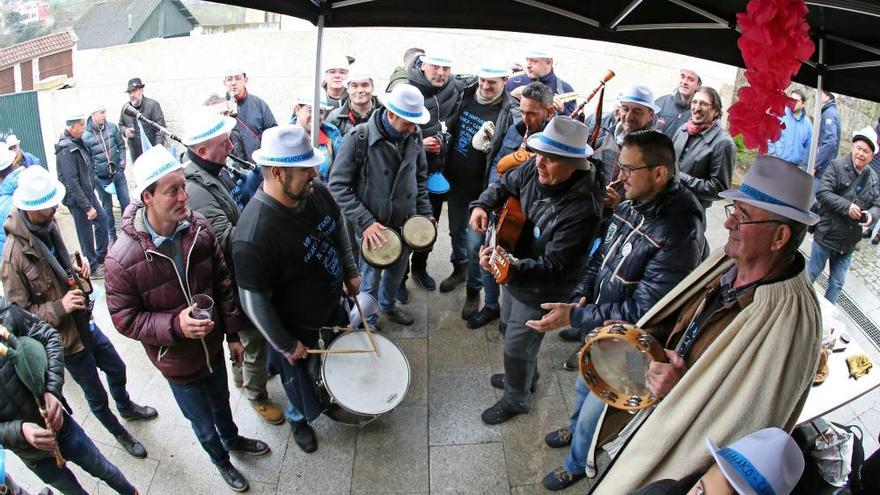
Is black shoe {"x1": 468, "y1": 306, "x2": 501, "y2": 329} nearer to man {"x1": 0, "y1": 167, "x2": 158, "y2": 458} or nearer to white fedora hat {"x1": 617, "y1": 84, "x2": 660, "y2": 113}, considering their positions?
white fedora hat {"x1": 617, "y1": 84, "x2": 660, "y2": 113}

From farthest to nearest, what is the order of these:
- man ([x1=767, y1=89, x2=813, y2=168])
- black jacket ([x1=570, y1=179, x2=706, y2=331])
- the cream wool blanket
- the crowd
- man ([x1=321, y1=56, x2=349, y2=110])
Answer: man ([x1=767, y1=89, x2=813, y2=168])
man ([x1=321, y1=56, x2=349, y2=110])
black jacket ([x1=570, y1=179, x2=706, y2=331])
the crowd
the cream wool blanket

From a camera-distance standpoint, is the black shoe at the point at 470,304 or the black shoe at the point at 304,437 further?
the black shoe at the point at 470,304

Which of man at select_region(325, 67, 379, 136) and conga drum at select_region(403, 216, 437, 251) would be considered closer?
conga drum at select_region(403, 216, 437, 251)

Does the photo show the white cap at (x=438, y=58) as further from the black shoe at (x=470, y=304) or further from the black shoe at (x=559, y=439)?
the black shoe at (x=559, y=439)

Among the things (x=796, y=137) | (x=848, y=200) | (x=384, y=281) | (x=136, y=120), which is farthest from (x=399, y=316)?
(x=136, y=120)

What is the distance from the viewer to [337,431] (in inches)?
155

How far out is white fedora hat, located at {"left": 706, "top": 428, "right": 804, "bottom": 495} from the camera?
67.0 inches

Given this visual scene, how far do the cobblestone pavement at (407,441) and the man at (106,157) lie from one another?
3246mm

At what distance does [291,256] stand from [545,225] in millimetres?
1526

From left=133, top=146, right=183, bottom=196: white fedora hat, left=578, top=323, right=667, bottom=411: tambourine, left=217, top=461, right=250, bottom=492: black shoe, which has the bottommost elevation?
left=217, top=461, right=250, bottom=492: black shoe

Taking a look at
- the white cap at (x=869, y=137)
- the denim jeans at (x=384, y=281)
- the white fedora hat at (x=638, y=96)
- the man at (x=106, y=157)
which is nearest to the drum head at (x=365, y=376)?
the denim jeans at (x=384, y=281)

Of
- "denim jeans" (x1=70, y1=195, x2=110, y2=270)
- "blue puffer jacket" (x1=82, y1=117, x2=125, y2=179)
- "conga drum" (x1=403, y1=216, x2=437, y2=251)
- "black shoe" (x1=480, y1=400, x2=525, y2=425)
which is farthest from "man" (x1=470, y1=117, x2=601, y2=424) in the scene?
"blue puffer jacket" (x1=82, y1=117, x2=125, y2=179)

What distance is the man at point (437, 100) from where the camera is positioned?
5.07m

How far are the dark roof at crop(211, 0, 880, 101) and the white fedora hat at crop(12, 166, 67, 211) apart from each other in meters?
1.52
